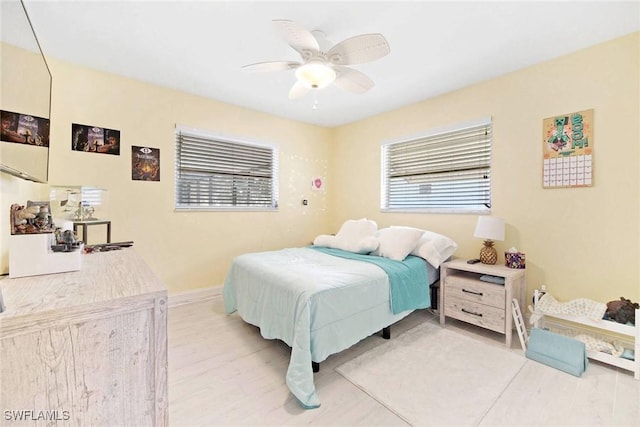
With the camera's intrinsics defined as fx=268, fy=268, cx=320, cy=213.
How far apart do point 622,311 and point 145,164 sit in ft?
14.3

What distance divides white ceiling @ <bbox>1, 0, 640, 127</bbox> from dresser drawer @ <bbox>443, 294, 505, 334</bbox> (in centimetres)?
218

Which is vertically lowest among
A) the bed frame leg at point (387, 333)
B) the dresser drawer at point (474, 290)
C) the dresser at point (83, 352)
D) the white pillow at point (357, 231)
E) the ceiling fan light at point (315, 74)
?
the bed frame leg at point (387, 333)

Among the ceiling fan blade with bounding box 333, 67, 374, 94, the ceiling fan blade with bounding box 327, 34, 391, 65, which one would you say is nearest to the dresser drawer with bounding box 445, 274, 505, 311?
the ceiling fan blade with bounding box 333, 67, 374, 94

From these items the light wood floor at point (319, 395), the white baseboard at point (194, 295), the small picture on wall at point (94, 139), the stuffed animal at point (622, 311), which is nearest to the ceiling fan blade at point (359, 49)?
the light wood floor at point (319, 395)

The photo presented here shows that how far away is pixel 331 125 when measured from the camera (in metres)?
4.38

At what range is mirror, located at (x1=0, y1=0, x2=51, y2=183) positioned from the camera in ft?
3.54

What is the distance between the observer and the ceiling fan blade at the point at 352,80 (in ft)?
6.75

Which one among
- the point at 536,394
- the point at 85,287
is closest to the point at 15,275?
the point at 85,287

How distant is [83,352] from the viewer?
0.78m

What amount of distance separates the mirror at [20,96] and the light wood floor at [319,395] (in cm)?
151

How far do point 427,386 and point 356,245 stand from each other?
4.84ft

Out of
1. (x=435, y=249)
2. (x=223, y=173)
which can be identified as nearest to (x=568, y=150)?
(x=435, y=249)

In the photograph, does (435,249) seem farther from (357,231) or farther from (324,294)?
(324,294)

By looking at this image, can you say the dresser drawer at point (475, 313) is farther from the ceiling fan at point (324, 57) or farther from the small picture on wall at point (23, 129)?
the small picture on wall at point (23, 129)
